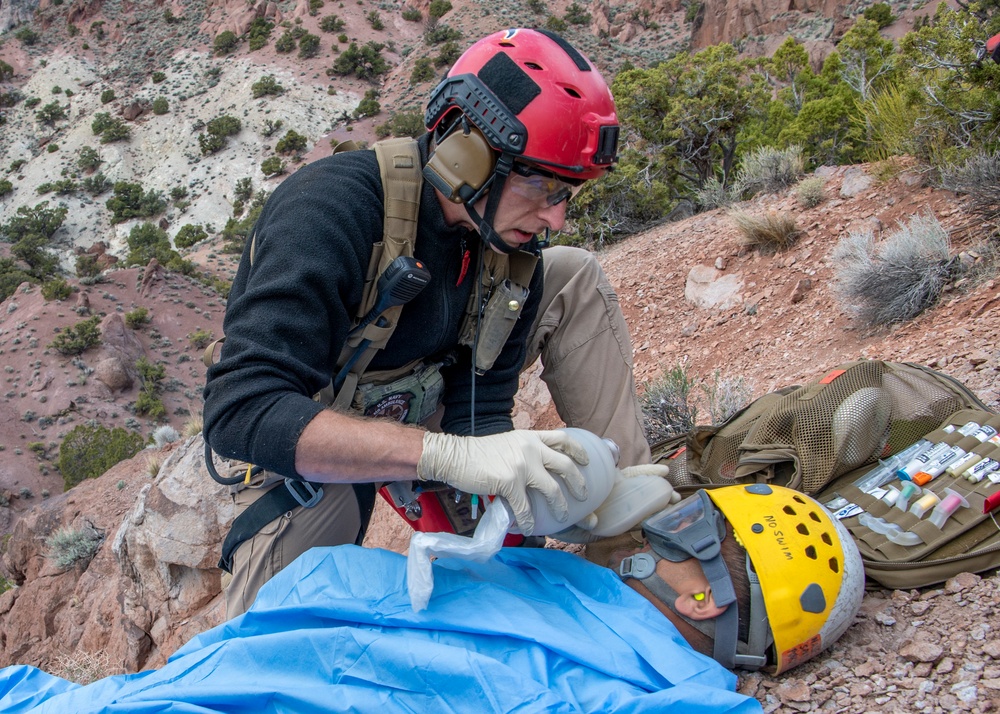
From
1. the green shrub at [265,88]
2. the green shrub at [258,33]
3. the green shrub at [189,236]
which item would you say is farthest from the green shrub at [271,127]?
the green shrub at [258,33]

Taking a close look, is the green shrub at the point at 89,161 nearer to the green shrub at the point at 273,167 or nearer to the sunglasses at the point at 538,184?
the green shrub at the point at 273,167

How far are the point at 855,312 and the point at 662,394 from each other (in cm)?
143

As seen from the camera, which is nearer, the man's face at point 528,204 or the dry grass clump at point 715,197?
the man's face at point 528,204

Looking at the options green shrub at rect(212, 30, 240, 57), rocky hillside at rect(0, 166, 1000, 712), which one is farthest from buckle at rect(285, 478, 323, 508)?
green shrub at rect(212, 30, 240, 57)

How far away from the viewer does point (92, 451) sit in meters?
18.1

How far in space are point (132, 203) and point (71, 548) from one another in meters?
35.4

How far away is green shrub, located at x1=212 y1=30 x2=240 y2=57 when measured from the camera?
45.1m

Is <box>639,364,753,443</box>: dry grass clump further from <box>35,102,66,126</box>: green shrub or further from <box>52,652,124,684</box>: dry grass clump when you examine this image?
<box>35,102,66,126</box>: green shrub

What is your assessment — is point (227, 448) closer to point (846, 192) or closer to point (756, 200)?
point (846, 192)

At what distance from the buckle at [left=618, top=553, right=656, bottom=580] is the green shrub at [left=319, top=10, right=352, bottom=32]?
1930 inches

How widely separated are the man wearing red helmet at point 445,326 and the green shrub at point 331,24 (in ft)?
157

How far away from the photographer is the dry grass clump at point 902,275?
14.0 ft

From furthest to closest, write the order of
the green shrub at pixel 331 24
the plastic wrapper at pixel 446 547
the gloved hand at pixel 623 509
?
the green shrub at pixel 331 24 < the gloved hand at pixel 623 509 < the plastic wrapper at pixel 446 547

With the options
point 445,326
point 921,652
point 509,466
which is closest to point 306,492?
point 445,326
